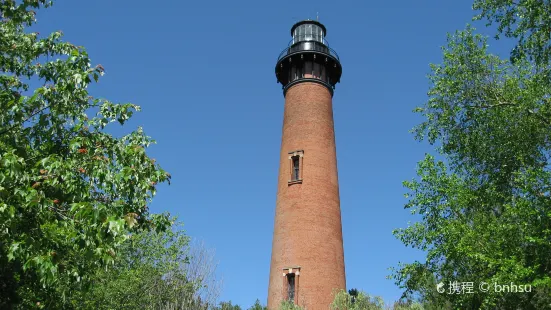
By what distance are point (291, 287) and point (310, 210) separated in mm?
3769

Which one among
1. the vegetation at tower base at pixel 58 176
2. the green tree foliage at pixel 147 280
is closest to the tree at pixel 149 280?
the green tree foliage at pixel 147 280

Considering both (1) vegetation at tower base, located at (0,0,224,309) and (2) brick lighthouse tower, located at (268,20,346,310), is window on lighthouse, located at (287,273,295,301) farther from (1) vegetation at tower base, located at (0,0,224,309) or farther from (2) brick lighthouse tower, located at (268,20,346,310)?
(1) vegetation at tower base, located at (0,0,224,309)

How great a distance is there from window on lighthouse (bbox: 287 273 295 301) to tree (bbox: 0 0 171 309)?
552 inches

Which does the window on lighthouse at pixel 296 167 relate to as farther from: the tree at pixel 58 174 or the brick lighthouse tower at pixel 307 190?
the tree at pixel 58 174

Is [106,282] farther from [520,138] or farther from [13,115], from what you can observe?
[520,138]

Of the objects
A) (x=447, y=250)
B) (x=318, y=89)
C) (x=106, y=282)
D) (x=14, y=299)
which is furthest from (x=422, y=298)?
(x=14, y=299)

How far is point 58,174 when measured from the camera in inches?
334

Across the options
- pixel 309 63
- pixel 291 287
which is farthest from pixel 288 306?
pixel 309 63

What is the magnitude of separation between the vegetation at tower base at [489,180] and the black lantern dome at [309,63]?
1018 cm

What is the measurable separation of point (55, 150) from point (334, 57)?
22754 millimetres

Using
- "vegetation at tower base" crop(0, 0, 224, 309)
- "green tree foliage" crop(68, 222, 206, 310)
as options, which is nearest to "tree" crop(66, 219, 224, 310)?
"green tree foliage" crop(68, 222, 206, 310)

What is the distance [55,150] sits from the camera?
10.3 m

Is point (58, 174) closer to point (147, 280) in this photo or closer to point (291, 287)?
point (291, 287)

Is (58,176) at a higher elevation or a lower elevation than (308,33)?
lower
